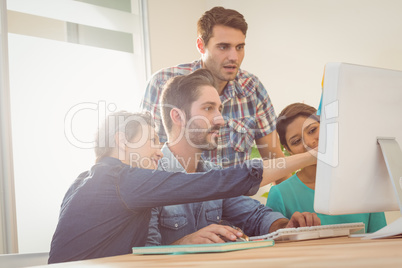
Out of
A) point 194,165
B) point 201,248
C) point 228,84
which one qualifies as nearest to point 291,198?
point 194,165

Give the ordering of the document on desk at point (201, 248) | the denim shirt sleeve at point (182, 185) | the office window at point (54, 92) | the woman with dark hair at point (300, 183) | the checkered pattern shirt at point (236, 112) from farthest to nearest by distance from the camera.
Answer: the office window at point (54, 92)
the checkered pattern shirt at point (236, 112)
the woman with dark hair at point (300, 183)
the denim shirt sleeve at point (182, 185)
the document on desk at point (201, 248)

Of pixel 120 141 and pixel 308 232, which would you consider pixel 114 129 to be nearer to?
pixel 120 141

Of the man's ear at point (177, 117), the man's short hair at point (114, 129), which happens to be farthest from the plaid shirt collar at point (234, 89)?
the man's short hair at point (114, 129)

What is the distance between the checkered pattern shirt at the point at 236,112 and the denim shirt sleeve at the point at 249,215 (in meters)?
0.62

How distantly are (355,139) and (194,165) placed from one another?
0.97 metres

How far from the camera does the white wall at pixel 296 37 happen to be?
3275mm

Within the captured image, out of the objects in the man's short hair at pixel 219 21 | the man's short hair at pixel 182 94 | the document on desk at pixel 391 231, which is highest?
the man's short hair at pixel 219 21

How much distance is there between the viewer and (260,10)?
4.08 m

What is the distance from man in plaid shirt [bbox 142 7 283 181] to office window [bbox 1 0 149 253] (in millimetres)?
925

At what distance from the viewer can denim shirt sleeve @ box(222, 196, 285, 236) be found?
1.62m

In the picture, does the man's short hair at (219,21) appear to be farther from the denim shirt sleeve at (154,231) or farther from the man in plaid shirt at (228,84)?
the denim shirt sleeve at (154,231)

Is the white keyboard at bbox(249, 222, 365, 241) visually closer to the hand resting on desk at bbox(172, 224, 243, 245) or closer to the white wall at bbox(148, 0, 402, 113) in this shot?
the hand resting on desk at bbox(172, 224, 243, 245)

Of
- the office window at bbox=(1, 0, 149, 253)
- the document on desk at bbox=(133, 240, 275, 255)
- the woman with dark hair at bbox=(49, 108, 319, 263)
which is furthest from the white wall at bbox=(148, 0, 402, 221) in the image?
the document on desk at bbox=(133, 240, 275, 255)

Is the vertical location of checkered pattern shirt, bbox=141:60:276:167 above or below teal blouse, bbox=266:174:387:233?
above
